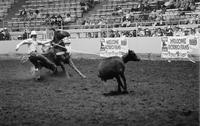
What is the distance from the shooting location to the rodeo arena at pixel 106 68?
28.6 ft

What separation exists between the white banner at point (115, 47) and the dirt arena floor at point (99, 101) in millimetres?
6719

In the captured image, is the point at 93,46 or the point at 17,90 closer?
the point at 17,90

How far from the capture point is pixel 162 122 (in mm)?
7738

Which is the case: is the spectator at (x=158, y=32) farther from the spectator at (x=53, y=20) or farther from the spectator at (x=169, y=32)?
the spectator at (x=53, y=20)

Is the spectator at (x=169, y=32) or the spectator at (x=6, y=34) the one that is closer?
the spectator at (x=169, y=32)

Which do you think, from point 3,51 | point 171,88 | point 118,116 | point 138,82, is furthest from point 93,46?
point 118,116

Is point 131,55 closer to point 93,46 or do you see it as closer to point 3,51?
point 93,46

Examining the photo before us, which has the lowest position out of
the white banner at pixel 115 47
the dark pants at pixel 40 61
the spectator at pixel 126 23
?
the white banner at pixel 115 47

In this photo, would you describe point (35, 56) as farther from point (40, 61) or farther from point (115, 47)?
point (115, 47)

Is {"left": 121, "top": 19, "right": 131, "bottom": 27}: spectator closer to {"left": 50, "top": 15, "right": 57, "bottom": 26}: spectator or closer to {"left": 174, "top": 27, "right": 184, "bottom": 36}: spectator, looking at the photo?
{"left": 174, "top": 27, "right": 184, "bottom": 36}: spectator

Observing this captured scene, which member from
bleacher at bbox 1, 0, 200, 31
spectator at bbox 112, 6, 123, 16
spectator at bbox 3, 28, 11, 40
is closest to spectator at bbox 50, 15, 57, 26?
bleacher at bbox 1, 0, 200, 31

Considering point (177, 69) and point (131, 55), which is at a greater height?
point (131, 55)

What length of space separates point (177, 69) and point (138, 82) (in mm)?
4026

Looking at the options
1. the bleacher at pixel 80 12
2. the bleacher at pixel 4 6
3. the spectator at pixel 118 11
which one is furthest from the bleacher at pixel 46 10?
the spectator at pixel 118 11
